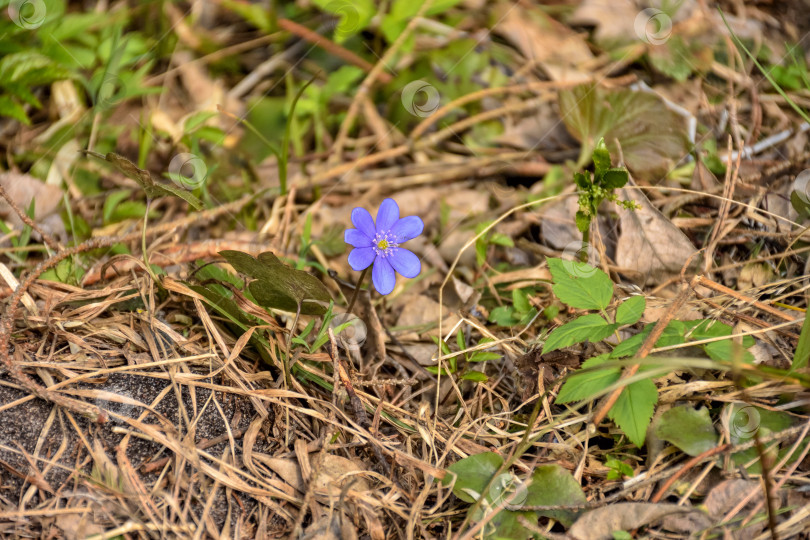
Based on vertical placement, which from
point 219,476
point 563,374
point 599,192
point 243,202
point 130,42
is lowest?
point 219,476

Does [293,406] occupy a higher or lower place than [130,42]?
lower

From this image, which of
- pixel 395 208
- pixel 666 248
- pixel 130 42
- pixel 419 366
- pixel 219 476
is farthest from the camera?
pixel 130 42

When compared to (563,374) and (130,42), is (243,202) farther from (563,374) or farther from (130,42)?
(563,374)

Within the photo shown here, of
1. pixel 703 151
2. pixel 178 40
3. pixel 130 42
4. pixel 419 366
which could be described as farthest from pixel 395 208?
pixel 178 40

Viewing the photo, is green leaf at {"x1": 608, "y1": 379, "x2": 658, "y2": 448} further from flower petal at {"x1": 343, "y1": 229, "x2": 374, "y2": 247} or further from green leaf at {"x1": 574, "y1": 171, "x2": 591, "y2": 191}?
flower petal at {"x1": 343, "y1": 229, "x2": 374, "y2": 247}

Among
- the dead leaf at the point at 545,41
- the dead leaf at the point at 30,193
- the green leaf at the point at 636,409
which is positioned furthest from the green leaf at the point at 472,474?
the dead leaf at the point at 545,41

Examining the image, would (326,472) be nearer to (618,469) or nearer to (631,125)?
(618,469)

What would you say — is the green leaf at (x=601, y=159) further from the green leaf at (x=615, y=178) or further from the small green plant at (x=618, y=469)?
the small green plant at (x=618, y=469)
